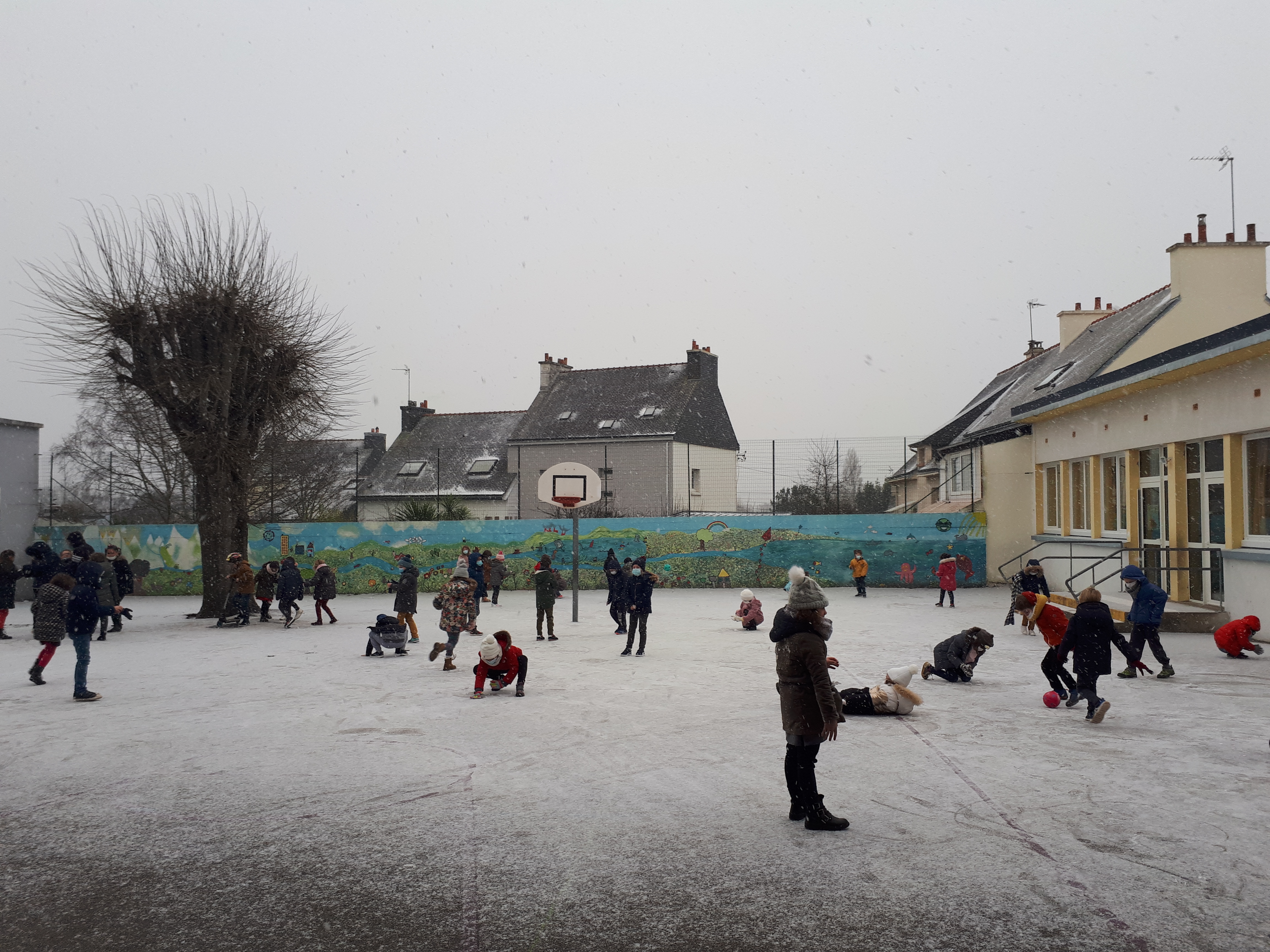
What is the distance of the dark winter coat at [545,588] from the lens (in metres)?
15.0

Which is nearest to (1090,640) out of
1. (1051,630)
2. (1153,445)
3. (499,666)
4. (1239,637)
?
(1051,630)

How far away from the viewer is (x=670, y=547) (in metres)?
27.0

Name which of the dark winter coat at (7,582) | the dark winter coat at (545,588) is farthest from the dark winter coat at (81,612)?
the dark winter coat at (7,582)

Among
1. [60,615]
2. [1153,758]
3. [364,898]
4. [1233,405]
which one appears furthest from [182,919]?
[1233,405]

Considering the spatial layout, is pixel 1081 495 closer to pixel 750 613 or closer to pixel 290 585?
pixel 750 613

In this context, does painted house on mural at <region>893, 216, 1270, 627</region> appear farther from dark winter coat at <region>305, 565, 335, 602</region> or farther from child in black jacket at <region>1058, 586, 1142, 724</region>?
dark winter coat at <region>305, 565, 335, 602</region>

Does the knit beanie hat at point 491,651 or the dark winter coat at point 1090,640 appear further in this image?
the knit beanie hat at point 491,651

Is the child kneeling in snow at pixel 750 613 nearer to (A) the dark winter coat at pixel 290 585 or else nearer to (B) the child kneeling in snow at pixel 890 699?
(B) the child kneeling in snow at pixel 890 699

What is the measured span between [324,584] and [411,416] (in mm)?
31571

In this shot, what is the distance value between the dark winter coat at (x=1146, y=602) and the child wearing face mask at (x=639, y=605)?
6094 mm

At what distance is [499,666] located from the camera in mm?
10344

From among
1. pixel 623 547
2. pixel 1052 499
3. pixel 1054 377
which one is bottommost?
pixel 623 547

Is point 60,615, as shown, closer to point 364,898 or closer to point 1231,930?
point 364,898

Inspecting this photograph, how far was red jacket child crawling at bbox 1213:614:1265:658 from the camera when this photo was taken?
482 inches
